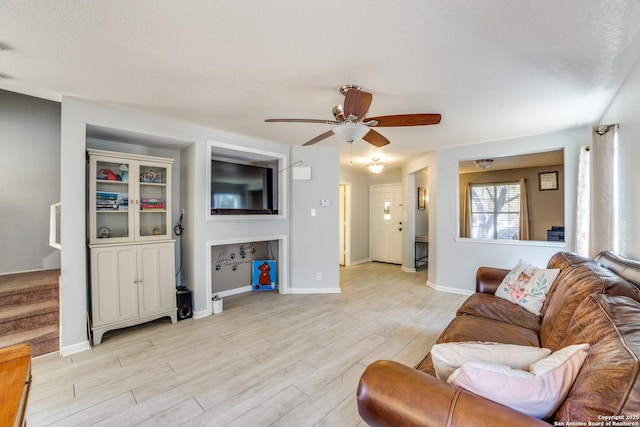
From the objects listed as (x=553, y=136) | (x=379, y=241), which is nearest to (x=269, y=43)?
(x=553, y=136)

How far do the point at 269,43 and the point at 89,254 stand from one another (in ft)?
8.86

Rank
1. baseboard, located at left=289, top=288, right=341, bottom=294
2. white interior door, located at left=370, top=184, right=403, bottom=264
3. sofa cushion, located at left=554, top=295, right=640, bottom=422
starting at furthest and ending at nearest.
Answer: white interior door, located at left=370, top=184, right=403, bottom=264 < baseboard, located at left=289, top=288, right=341, bottom=294 < sofa cushion, located at left=554, top=295, right=640, bottom=422

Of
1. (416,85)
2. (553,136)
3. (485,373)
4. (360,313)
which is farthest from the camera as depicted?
(553,136)

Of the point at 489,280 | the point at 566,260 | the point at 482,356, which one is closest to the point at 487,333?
the point at 482,356

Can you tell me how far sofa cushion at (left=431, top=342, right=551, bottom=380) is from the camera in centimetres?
104

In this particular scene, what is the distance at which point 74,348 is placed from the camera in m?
2.47

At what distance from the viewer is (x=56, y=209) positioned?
9.45 ft

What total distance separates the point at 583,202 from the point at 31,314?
6.07 m

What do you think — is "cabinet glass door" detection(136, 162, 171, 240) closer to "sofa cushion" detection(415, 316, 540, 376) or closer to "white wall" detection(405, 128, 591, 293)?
"sofa cushion" detection(415, 316, 540, 376)

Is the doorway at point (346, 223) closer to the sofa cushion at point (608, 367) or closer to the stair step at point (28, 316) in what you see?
the stair step at point (28, 316)

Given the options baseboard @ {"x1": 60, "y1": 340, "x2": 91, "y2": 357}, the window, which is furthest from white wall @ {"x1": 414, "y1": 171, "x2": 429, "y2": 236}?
baseboard @ {"x1": 60, "y1": 340, "x2": 91, "y2": 357}

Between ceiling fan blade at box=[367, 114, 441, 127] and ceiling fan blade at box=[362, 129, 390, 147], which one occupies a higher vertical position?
ceiling fan blade at box=[367, 114, 441, 127]

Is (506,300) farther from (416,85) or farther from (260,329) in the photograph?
(260,329)

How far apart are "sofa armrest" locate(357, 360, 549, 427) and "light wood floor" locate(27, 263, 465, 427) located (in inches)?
35.0
